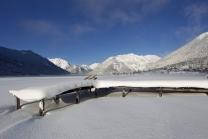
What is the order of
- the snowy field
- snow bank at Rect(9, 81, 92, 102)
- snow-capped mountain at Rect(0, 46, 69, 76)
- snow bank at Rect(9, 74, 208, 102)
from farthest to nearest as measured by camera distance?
snow-capped mountain at Rect(0, 46, 69, 76)
snow bank at Rect(9, 74, 208, 102)
snow bank at Rect(9, 81, 92, 102)
the snowy field

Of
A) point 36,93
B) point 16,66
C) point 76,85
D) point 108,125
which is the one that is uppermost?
point 16,66

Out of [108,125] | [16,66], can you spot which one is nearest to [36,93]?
[108,125]

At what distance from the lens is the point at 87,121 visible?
807cm

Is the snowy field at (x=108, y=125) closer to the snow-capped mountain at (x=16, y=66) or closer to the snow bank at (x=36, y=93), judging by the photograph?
the snow bank at (x=36, y=93)

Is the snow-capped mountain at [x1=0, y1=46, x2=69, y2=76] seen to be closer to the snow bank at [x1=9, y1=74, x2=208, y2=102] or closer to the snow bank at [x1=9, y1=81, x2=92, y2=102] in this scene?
the snow bank at [x1=9, y1=74, x2=208, y2=102]

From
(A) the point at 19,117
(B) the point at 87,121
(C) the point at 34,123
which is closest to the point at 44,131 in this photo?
(C) the point at 34,123

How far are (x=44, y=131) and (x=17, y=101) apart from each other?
196 inches

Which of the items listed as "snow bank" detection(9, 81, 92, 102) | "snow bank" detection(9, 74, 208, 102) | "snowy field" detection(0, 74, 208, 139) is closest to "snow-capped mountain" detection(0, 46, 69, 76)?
"snow bank" detection(9, 74, 208, 102)

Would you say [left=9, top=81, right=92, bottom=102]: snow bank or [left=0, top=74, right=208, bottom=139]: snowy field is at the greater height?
[left=9, top=81, right=92, bottom=102]: snow bank

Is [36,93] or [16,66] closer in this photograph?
[36,93]

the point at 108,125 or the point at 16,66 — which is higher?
the point at 16,66

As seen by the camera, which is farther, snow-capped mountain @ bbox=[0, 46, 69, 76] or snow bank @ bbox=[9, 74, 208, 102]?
snow-capped mountain @ bbox=[0, 46, 69, 76]

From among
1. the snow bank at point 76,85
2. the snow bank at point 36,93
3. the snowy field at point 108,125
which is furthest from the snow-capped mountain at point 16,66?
the snowy field at point 108,125

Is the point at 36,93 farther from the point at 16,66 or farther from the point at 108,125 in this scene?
the point at 16,66
